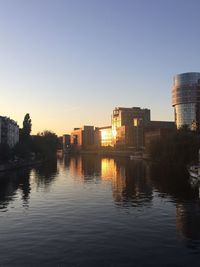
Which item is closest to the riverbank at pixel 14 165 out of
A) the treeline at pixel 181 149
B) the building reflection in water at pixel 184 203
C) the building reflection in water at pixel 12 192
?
the building reflection in water at pixel 12 192

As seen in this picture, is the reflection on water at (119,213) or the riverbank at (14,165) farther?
the riverbank at (14,165)

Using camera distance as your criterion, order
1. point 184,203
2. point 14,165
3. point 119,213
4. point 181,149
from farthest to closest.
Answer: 1. point 14,165
2. point 181,149
3. point 184,203
4. point 119,213

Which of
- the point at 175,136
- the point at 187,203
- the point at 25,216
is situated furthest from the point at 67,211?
the point at 175,136

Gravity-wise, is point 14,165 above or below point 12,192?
above

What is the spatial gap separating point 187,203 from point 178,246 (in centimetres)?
2935

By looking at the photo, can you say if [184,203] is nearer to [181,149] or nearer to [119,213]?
[119,213]

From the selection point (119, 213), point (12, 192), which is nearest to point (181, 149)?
point (12, 192)

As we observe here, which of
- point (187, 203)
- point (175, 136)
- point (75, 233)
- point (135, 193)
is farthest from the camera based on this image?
point (175, 136)

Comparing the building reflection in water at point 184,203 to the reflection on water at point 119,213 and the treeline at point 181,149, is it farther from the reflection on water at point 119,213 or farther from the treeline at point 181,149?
the treeline at point 181,149

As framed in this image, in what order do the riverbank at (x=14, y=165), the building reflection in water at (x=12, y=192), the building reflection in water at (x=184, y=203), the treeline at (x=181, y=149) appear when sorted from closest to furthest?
1. the building reflection in water at (x=184, y=203)
2. the building reflection in water at (x=12, y=192)
3. the treeline at (x=181, y=149)
4. the riverbank at (x=14, y=165)

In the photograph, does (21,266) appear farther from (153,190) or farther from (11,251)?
(153,190)

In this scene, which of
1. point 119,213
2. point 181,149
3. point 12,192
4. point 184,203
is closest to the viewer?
point 119,213

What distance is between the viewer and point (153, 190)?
303 feet

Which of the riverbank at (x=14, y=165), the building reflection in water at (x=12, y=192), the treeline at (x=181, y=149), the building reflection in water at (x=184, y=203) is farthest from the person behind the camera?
the riverbank at (x=14, y=165)
